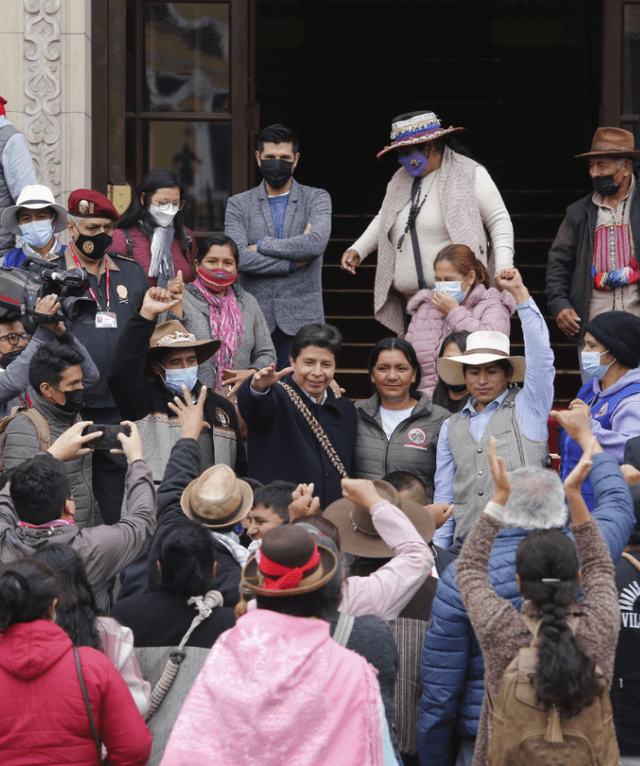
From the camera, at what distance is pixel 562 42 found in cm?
1353

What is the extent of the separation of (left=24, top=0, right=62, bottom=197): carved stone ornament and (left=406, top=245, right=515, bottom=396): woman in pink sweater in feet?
9.23

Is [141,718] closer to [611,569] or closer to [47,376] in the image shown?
[611,569]

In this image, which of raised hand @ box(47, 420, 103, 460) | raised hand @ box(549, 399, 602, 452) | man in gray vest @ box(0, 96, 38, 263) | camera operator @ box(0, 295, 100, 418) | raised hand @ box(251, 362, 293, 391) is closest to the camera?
raised hand @ box(549, 399, 602, 452)

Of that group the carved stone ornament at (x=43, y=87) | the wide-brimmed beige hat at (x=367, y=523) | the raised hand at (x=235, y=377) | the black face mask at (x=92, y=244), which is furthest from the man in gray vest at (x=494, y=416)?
the carved stone ornament at (x=43, y=87)

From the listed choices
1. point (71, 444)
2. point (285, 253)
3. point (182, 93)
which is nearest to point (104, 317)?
point (285, 253)

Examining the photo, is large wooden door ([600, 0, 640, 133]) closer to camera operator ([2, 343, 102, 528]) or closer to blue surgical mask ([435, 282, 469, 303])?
blue surgical mask ([435, 282, 469, 303])

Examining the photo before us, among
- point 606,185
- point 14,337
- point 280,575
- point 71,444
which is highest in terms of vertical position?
point 606,185

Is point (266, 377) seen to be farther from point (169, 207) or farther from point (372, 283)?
point (372, 283)

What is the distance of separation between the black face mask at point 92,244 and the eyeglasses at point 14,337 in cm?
Result: 56

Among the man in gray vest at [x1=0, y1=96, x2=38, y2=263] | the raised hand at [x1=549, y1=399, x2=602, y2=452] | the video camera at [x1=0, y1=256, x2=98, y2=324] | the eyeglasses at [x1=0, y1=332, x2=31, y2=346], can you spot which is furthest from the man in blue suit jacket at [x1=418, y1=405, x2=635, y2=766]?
the man in gray vest at [x1=0, y1=96, x2=38, y2=263]

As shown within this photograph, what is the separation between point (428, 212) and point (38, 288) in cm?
248

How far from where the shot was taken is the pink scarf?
6.32 meters

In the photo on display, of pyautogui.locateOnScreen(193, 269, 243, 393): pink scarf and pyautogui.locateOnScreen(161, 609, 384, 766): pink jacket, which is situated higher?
pyautogui.locateOnScreen(193, 269, 243, 393): pink scarf

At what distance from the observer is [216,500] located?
4.20 meters
